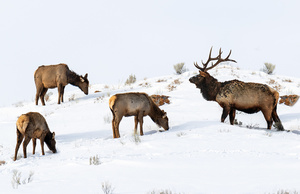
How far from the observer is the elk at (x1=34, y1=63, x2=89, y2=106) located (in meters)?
17.5

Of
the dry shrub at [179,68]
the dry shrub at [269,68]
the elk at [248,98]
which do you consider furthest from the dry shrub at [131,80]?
the elk at [248,98]

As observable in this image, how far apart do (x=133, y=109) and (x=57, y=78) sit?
9.08m

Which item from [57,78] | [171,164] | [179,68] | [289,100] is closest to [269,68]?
[179,68]

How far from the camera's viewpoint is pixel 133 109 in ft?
31.2

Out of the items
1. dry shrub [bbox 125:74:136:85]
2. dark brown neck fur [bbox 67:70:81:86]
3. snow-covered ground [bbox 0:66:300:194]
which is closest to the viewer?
snow-covered ground [bbox 0:66:300:194]

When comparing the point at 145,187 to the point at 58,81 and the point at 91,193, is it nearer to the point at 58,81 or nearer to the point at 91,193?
the point at 91,193

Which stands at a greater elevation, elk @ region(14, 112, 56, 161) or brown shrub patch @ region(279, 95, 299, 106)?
elk @ region(14, 112, 56, 161)

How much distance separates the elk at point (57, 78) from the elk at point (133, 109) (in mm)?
8411

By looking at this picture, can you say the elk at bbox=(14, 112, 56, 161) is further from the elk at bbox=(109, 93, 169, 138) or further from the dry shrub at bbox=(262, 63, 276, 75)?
the dry shrub at bbox=(262, 63, 276, 75)

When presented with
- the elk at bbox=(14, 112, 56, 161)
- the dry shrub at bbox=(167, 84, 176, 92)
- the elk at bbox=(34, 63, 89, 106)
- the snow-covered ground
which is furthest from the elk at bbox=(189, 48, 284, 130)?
the elk at bbox=(34, 63, 89, 106)

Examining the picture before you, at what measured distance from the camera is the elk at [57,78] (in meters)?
17.5

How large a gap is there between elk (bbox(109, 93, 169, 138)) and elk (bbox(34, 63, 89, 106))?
841 cm

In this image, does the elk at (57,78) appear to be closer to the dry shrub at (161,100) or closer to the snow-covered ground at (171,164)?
the dry shrub at (161,100)

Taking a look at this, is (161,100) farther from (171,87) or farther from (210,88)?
(171,87)
